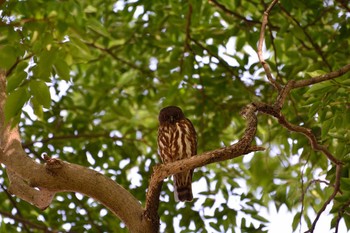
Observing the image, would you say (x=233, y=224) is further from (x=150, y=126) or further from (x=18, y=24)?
(x=18, y=24)

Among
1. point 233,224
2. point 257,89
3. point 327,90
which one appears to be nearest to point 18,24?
point 327,90

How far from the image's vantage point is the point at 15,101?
Answer: 3102mm

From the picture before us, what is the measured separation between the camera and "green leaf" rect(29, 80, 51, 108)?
123 inches

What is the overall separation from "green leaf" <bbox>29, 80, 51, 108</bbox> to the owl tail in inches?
102

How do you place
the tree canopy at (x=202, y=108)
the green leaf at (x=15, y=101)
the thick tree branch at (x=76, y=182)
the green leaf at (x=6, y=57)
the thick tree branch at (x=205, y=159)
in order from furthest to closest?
the tree canopy at (x=202, y=108)
the thick tree branch at (x=76, y=182)
the thick tree branch at (x=205, y=159)
the green leaf at (x=15, y=101)
the green leaf at (x=6, y=57)

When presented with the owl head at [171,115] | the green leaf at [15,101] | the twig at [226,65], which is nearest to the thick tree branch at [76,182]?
the green leaf at [15,101]

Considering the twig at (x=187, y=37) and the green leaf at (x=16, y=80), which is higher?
the twig at (x=187, y=37)

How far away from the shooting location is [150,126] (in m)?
7.21

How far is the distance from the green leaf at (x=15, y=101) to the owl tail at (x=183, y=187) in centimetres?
268

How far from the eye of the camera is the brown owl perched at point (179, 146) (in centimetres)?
562

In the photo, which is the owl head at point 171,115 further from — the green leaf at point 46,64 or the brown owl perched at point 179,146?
the green leaf at point 46,64

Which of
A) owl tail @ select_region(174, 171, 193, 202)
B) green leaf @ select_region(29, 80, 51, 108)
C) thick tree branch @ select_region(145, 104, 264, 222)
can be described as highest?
owl tail @ select_region(174, 171, 193, 202)

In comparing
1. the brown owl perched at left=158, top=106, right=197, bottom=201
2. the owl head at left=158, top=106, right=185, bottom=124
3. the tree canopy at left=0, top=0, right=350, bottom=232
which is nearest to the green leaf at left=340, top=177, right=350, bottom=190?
the tree canopy at left=0, top=0, right=350, bottom=232

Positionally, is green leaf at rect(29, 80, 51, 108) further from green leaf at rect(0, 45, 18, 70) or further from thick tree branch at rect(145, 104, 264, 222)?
thick tree branch at rect(145, 104, 264, 222)
